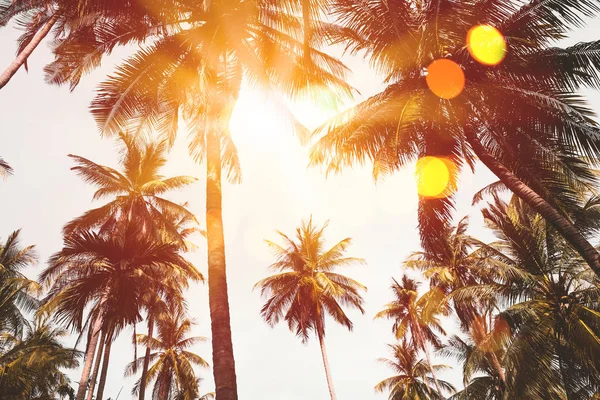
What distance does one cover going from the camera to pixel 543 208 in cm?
738

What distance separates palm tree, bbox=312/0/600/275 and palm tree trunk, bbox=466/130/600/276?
0.02 m

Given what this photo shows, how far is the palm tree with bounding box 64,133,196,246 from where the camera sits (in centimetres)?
1884

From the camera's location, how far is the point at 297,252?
2336cm

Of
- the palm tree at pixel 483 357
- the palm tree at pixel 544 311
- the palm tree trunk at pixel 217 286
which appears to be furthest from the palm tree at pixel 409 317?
the palm tree trunk at pixel 217 286

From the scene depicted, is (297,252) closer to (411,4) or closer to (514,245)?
(514,245)

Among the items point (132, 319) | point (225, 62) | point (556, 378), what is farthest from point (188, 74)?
point (556, 378)

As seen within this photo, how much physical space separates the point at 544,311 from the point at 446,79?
24.7 feet

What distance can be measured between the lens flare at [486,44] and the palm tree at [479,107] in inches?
7.6

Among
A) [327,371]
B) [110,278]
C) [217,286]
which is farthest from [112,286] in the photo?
[327,371]

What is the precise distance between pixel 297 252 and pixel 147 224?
28.8 ft

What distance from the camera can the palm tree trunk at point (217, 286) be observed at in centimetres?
571

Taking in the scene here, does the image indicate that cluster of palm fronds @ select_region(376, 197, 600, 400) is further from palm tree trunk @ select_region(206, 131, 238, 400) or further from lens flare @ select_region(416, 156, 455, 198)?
palm tree trunk @ select_region(206, 131, 238, 400)

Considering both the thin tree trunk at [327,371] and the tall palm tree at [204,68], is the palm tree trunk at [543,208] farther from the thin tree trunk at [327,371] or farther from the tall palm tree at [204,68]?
→ the thin tree trunk at [327,371]

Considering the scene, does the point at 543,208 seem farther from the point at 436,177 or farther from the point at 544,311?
the point at 544,311
